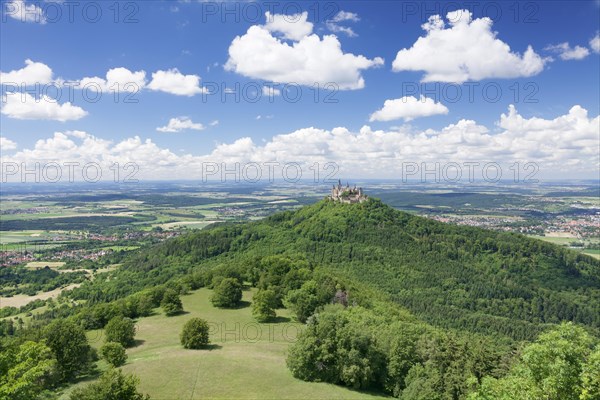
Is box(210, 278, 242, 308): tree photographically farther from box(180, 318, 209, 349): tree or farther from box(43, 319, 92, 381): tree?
box(43, 319, 92, 381): tree

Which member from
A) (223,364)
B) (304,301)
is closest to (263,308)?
(304,301)

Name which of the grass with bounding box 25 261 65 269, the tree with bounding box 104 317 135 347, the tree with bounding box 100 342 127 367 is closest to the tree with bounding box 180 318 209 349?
the tree with bounding box 100 342 127 367

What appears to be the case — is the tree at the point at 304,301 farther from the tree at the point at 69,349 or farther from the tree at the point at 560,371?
the tree at the point at 560,371

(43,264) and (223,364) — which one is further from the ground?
(223,364)

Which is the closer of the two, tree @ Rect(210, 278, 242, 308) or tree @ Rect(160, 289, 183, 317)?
tree @ Rect(160, 289, 183, 317)

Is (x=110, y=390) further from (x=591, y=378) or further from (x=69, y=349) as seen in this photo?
(x=591, y=378)

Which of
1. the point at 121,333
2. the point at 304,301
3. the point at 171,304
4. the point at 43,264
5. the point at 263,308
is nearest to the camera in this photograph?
the point at 121,333
